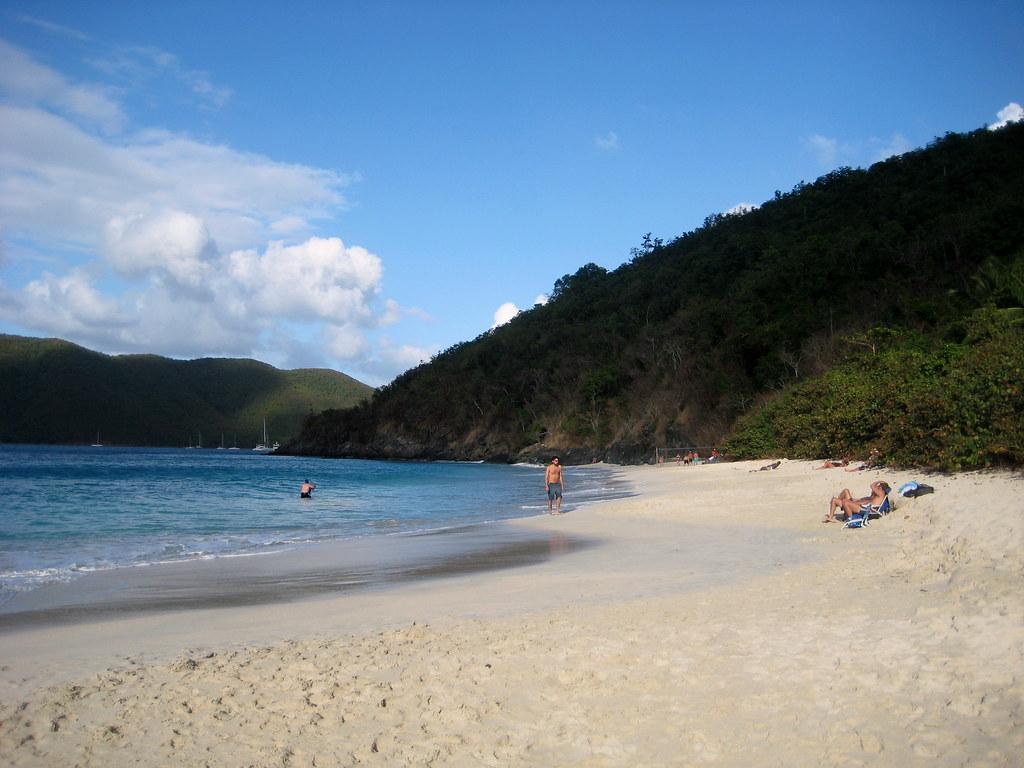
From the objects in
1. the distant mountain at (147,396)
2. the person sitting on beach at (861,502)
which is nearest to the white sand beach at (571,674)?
the person sitting on beach at (861,502)

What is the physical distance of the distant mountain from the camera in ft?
460

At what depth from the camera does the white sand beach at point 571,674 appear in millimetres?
4055

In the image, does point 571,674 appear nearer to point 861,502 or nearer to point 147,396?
point 861,502

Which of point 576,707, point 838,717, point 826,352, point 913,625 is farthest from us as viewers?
point 826,352

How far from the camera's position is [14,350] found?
141 m

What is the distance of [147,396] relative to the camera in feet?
509

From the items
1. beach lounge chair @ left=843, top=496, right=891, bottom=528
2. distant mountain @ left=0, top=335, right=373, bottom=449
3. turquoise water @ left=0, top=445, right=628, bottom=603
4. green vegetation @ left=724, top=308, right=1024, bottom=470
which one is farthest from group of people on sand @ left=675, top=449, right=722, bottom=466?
distant mountain @ left=0, top=335, right=373, bottom=449

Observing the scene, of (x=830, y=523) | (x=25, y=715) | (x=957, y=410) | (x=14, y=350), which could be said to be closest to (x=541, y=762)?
(x=25, y=715)

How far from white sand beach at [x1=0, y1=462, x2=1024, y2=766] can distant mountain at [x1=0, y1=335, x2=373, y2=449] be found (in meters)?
145

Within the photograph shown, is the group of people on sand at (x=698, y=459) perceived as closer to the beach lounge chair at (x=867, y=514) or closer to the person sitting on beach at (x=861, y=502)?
the person sitting on beach at (x=861, y=502)

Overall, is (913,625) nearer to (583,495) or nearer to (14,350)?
(583,495)

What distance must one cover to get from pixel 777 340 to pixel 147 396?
135433 mm

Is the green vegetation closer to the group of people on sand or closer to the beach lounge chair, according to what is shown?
the group of people on sand

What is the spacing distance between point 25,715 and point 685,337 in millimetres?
70244
